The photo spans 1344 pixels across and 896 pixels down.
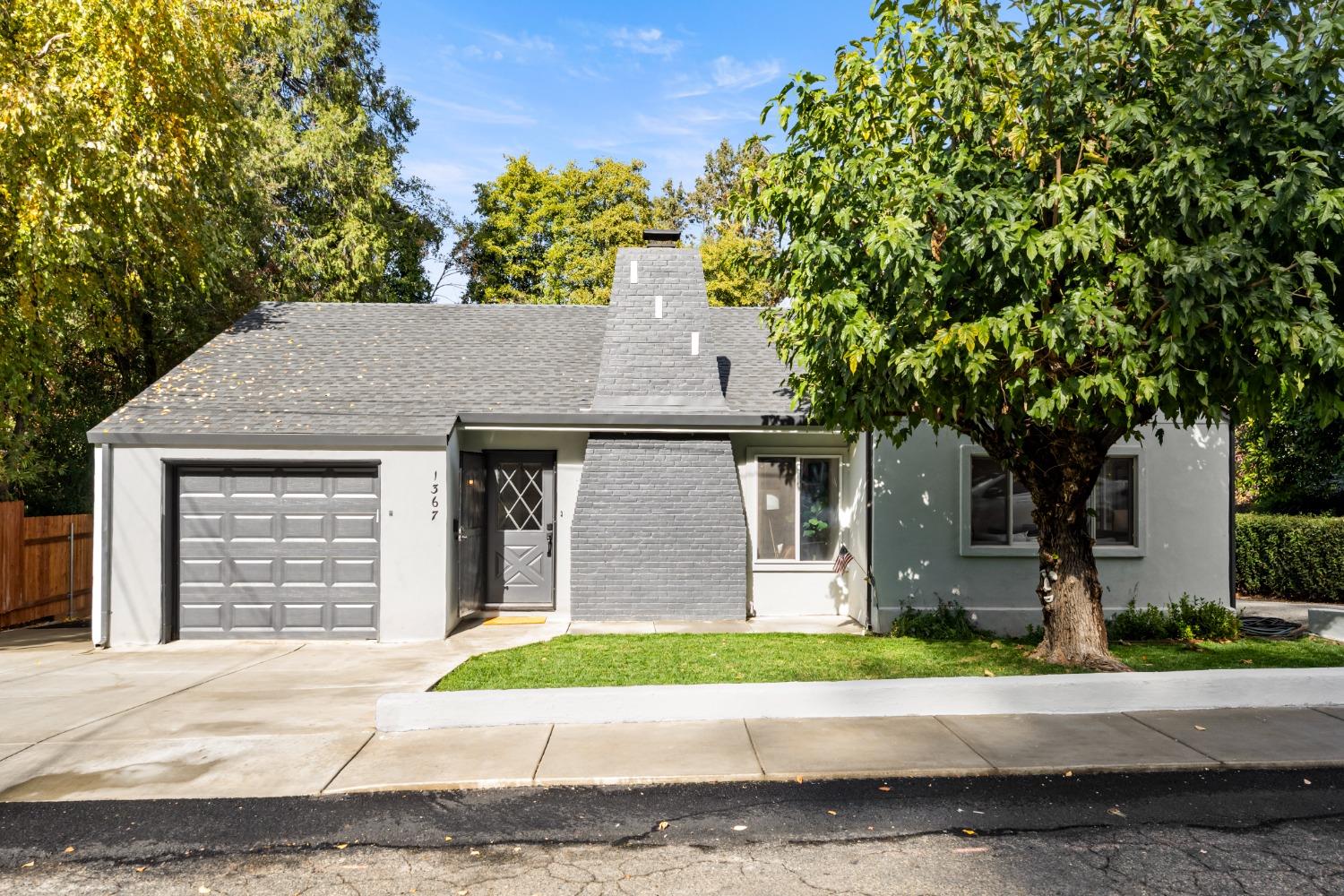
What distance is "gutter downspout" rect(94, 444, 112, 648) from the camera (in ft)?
33.0

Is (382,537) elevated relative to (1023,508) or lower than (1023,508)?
lower

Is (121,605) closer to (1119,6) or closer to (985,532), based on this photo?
(985,532)

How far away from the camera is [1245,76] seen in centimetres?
585

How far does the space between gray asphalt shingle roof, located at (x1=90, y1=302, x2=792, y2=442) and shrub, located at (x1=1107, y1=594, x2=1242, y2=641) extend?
16.9 ft

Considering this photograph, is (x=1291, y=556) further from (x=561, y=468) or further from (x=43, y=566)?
(x=43, y=566)

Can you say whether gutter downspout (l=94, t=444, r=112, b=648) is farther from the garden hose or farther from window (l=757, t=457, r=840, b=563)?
the garden hose

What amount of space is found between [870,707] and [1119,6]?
242 inches

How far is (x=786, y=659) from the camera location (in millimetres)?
8602

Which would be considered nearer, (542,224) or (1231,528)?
(1231,528)

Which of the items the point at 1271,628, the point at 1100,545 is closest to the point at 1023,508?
the point at 1100,545

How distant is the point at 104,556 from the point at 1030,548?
11955 mm

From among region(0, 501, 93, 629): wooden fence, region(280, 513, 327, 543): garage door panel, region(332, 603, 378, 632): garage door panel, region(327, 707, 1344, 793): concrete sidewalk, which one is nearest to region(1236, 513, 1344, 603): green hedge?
region(327, 707, 1344, 793): concrete sidewalk

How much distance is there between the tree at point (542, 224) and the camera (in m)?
28.3

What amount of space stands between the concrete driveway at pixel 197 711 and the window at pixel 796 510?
3.49 metres
